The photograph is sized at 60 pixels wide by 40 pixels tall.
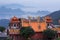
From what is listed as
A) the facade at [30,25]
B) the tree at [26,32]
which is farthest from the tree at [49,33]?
the tree at [26,32]

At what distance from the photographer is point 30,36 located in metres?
35.0

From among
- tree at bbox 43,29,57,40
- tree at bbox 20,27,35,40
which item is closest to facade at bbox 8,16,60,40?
tree at bbox 20,27,35,40

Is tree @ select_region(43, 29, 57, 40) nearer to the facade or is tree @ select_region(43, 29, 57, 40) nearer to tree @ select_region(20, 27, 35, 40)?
the facade

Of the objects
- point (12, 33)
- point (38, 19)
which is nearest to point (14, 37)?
point (12, 33)

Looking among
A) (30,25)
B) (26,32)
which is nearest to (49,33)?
(26,32)

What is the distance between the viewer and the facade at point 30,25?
36031 millimetres

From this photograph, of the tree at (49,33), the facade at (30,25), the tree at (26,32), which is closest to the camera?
the tree at (26,32)

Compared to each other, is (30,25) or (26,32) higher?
(30,25)

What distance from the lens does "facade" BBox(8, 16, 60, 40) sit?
36031mm

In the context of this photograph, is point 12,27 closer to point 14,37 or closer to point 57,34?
point 14,37

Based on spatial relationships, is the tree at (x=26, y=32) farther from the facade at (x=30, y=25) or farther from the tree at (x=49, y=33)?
the tree at (x=49, y=33)

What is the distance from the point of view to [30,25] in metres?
36.8

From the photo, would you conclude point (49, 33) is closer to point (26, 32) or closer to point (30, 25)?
point (26, 32)

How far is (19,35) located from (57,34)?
14.2 feet
